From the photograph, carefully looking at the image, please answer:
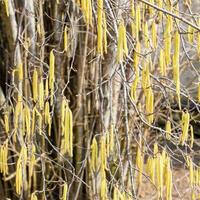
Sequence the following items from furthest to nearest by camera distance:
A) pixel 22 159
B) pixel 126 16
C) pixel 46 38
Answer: pixel 46 38
pixel 126 16
pixel 22 159

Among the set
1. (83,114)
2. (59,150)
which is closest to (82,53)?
(83,114)

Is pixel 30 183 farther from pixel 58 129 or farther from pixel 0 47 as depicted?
pixel 0 47

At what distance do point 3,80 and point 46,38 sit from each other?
0.32 m

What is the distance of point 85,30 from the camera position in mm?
2158

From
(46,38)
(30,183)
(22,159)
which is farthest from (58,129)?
(22,159)

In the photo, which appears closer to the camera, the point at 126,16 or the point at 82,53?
the point at 126,16

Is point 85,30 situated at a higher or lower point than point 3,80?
higher

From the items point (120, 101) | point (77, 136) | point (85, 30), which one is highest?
point (85, 30)

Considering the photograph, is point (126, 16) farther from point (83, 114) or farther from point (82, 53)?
point (83, 114)

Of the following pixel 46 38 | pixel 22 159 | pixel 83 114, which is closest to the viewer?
pixel 22 159

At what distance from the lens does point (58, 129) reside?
7.45 feet

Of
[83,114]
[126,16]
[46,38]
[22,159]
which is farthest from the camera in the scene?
[83,114]

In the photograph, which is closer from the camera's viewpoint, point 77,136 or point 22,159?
point 22,159

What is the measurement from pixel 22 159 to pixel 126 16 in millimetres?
637
